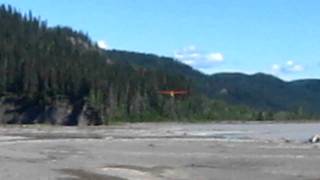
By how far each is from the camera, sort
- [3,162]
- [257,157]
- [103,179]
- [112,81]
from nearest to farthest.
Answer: [103,179] → [3,162] → [257,157] → [112,81]

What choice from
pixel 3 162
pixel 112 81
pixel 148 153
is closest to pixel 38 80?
pixel 112 81

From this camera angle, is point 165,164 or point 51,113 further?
point 51,113

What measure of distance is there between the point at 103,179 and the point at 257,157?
57.7 feet

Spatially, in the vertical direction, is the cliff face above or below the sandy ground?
above

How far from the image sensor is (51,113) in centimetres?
17225

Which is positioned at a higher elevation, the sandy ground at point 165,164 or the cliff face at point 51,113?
the cliff face at point 51,113

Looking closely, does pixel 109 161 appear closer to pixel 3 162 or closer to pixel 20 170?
pixel 3 162

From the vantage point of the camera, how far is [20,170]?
37.2m

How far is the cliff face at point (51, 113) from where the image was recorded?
17025 centimetres

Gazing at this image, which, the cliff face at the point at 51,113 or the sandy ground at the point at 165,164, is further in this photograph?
the cliff face at the point at 51,113

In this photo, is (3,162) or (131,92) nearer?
(3,162)

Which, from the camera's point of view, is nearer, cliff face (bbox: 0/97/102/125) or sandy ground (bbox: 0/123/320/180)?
sandy ground (bbox: 0/123/320/180)

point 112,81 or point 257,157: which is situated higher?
point 112,81

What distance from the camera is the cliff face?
170m
